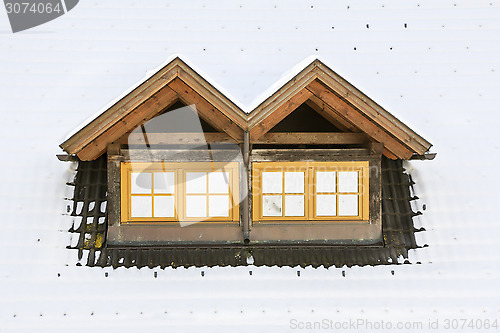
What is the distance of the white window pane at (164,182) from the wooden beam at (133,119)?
13.7 inches

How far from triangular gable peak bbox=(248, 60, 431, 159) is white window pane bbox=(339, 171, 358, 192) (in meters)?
0.27

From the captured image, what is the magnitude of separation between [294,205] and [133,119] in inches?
45.8

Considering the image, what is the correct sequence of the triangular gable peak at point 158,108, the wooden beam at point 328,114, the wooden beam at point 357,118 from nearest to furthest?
the triangular gable peak at point 158,108 → the wooden beam at point 357,118 → the wooden beam at point 328,114

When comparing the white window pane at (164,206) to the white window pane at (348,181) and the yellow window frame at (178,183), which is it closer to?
the yellow window frame at (178,183)

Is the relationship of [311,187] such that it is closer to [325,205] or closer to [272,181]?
[325,205]

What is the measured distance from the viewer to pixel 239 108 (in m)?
2.26

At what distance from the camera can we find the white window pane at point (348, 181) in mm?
2570

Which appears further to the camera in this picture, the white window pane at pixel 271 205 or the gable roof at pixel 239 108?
the white window pane at pixel 271 205

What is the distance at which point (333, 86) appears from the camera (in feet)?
7.49

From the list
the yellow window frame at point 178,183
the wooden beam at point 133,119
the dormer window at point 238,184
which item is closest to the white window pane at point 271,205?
the dormer window at point 238,184

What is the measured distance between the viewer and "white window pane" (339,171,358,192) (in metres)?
2.57

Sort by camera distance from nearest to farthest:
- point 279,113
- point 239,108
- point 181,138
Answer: point 239,108 → point 279,113 → point 181,138

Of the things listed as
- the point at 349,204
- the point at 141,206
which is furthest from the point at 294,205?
the point at 141,206

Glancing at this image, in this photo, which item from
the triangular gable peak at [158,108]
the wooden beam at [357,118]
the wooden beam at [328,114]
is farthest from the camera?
the wooden beam at [328,114]
